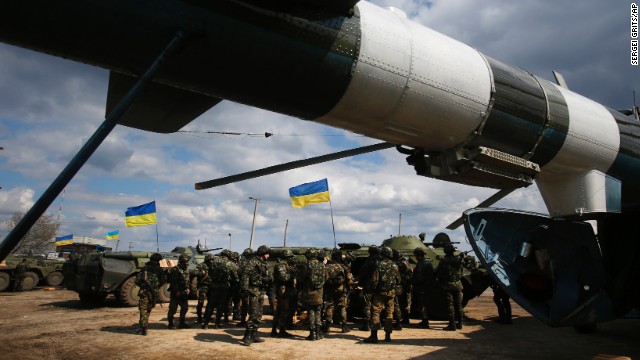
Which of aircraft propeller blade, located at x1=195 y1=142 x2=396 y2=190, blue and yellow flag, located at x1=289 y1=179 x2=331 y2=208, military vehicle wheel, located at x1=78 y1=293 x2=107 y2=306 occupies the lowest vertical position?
military vehicle wheel, located at x1=78 y1=293 x2=107 y2=306

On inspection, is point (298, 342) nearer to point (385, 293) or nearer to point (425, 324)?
point (385, 293)

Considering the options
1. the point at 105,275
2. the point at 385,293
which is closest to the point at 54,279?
the point at 105,275

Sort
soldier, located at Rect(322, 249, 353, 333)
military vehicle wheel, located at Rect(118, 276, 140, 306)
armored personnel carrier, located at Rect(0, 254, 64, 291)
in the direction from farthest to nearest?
armored personnel carrier, located at Rect(0, 254, 64, 291)
military vehicle wheel, located at Rect(118, 276, 140, 306)
soldier, located at Rect(322, 249, 353, 333)

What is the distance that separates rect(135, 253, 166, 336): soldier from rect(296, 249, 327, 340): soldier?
107 inches

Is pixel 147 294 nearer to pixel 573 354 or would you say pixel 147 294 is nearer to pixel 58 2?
pixel 58 2

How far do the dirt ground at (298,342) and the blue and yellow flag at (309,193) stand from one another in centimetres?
645

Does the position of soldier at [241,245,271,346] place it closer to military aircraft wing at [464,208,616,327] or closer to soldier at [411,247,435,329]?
soldier at [411,247,435,329]

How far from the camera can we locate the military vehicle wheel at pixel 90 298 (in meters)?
12.3

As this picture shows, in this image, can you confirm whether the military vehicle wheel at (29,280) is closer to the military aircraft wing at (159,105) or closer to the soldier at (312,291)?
the soldier at (312,291)

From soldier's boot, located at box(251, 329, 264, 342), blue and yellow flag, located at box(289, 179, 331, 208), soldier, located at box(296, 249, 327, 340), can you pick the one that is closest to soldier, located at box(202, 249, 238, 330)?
soldier's boot, located at box(251, 329, 264, 342)

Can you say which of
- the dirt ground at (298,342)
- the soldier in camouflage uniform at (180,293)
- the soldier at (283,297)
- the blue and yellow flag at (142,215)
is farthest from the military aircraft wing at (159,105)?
the blue and yellow flag at (142,215)

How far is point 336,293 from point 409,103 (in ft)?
18.4

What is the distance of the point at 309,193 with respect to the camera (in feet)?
51.8

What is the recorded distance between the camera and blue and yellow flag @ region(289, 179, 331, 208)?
1547 centimetres
